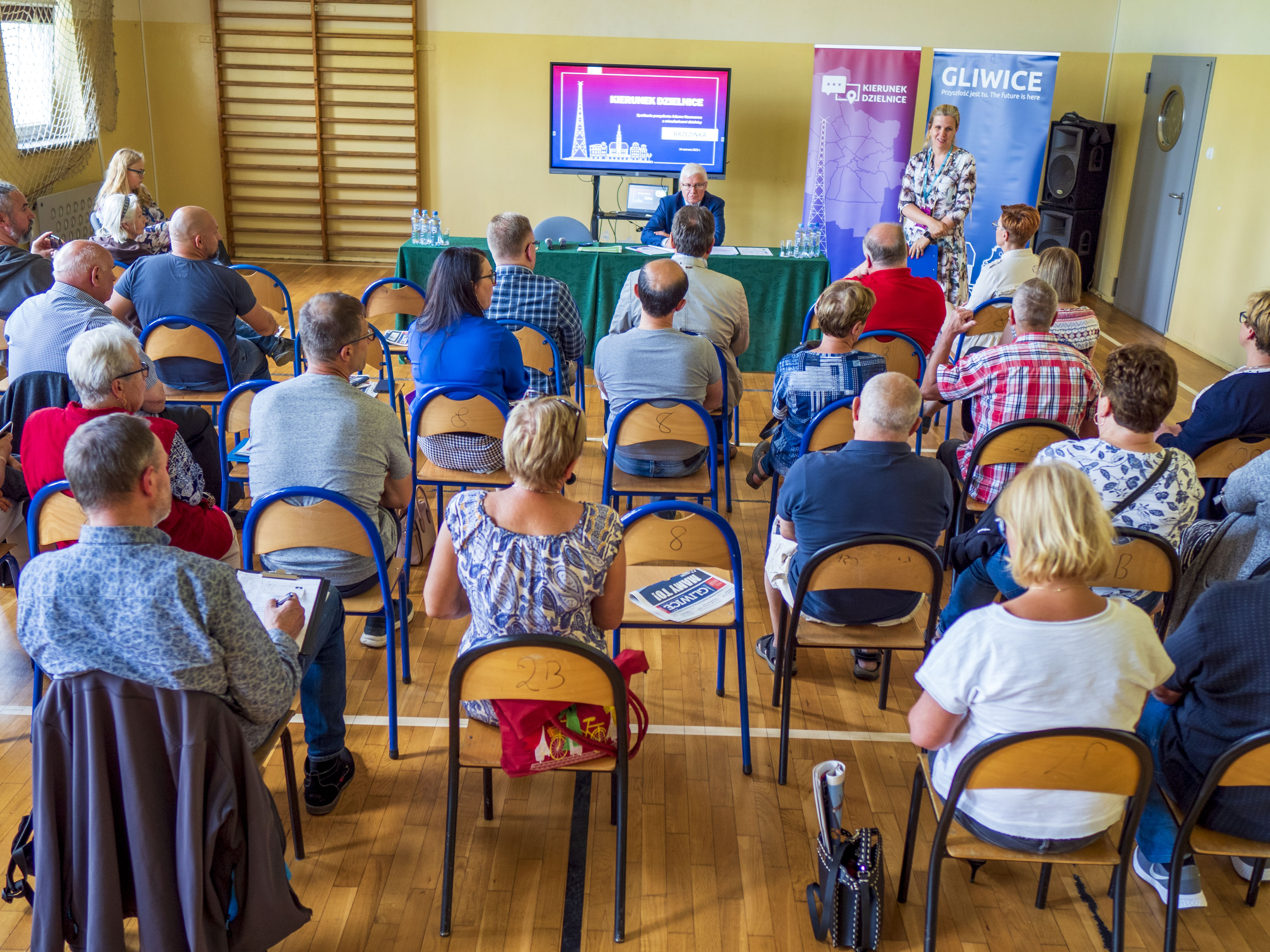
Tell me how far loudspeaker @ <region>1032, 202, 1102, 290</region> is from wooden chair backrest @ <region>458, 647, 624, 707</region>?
27.2ft

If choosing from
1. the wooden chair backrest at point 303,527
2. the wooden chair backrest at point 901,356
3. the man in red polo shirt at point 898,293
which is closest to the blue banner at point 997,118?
the man in red polo shirt at point 898,293

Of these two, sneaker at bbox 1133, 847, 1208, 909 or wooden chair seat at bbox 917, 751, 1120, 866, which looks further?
sneaker at bbox 1133, 847, 1208, 909

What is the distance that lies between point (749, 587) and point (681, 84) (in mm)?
5961

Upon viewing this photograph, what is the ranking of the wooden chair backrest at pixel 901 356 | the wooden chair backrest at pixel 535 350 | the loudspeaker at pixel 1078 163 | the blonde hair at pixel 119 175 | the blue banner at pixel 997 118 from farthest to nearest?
the loudspeaker at pixel 1078 163 → the blue banner at pixel 997 118 → the blonde hair at pixel 119 175 → the wooden chair backrest at pixel 901 356 → the wooden chair backrest at pixel 535 350

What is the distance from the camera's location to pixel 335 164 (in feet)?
31.7

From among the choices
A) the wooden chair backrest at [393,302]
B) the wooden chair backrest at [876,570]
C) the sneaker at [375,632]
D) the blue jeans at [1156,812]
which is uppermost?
the wooden chair backrest at [393,302]

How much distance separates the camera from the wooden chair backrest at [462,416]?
3471 millimetres

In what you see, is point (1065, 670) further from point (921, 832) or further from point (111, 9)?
point (111, 9)

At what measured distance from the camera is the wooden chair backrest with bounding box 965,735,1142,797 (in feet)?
5.94

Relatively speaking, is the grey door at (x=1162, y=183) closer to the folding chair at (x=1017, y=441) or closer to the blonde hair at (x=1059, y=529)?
the folding chair at (x=1017, y=441)

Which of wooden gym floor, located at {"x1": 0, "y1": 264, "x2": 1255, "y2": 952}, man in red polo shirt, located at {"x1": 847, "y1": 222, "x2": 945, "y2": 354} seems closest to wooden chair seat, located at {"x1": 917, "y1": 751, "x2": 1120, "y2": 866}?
wooden gym floor, located at {"x1": 0, "y1": 264, "x2": 1255, "y2": 952}

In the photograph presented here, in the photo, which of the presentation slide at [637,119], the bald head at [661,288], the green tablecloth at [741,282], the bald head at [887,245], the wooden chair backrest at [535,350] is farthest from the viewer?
the presentation slide at [637,119]

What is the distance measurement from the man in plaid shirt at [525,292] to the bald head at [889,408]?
80.2 inches

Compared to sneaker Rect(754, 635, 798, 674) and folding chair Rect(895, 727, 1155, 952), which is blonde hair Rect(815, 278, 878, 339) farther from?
folding chair Rect(895, 727, 1155, 952)
